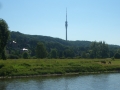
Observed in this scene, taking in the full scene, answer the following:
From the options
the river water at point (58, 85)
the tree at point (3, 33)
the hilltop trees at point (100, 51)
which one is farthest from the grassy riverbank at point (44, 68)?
the hilltop trees at point (100, 51)

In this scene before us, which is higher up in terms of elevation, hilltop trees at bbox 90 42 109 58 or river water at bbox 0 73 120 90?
hilltop trees at bbox 90 42 109 58

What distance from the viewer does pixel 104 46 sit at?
123 meters

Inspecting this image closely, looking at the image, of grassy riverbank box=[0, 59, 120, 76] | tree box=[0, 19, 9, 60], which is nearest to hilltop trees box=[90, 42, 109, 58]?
grassy riverbank box=[0, 59, 120, 76]

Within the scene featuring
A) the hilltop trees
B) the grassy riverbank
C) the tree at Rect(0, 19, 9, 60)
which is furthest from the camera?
the hilltop trees

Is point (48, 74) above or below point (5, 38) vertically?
below

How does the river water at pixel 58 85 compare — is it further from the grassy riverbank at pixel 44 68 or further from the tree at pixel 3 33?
the tree at pixel 3 33

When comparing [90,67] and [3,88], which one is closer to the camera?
[3,88]

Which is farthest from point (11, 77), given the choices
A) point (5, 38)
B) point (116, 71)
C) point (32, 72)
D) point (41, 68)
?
point (116, 71)

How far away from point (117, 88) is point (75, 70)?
935 inches

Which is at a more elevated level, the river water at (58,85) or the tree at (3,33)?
the tree at (3,33)

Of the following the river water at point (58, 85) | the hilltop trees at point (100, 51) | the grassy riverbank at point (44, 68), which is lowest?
the river water at point (58, 85)

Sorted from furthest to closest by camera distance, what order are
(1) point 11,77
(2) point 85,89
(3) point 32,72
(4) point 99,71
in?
(4) point 99,71 → (3) point 32,72 → (1) point 11,77 → (2) point 85,89

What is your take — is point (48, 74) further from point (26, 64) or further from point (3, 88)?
point (3, 88)

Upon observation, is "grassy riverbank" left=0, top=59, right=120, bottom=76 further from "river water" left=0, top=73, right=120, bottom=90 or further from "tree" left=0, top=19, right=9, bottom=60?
"river water" left=0, top=73, right=120, bottom=90
